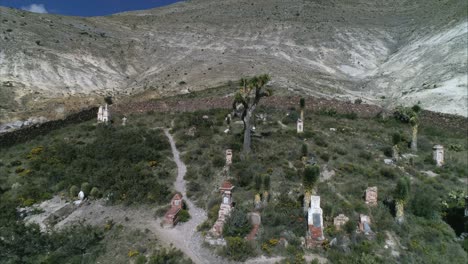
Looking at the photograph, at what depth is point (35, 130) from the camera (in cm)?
3434

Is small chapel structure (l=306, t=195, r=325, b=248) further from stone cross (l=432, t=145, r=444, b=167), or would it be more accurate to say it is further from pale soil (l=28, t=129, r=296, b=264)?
stone cross (l=432, t=145, r=444, b=167)

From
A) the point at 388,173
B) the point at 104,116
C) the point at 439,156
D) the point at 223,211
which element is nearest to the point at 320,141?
the point at 388,173

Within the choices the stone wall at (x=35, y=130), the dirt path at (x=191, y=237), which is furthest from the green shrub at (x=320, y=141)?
Result: the stone wall at (x=35, y=130)

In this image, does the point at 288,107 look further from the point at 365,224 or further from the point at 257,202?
the point at 365,224

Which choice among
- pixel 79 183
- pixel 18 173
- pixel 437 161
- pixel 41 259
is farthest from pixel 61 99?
pixel 437 161

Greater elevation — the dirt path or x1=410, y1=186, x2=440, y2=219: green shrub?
x1=410, y1=186, x2=440, y2=219: green shrub

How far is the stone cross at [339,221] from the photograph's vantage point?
17.4 meters

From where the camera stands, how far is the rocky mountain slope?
49.4 m

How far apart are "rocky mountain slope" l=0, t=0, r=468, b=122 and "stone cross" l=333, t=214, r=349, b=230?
30.8m

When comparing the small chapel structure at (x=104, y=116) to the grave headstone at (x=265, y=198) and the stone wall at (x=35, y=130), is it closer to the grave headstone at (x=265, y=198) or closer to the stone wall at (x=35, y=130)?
the stone wall at (x=35, y=130)

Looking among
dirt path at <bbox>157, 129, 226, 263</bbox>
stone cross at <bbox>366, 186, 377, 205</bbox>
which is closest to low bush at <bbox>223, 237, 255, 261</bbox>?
dirt path at <bbox>157, 129, 226, 263</bbox>

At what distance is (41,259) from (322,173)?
15112 mm

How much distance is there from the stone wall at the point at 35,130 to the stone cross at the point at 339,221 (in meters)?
26.5

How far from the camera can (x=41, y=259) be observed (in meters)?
15.8
